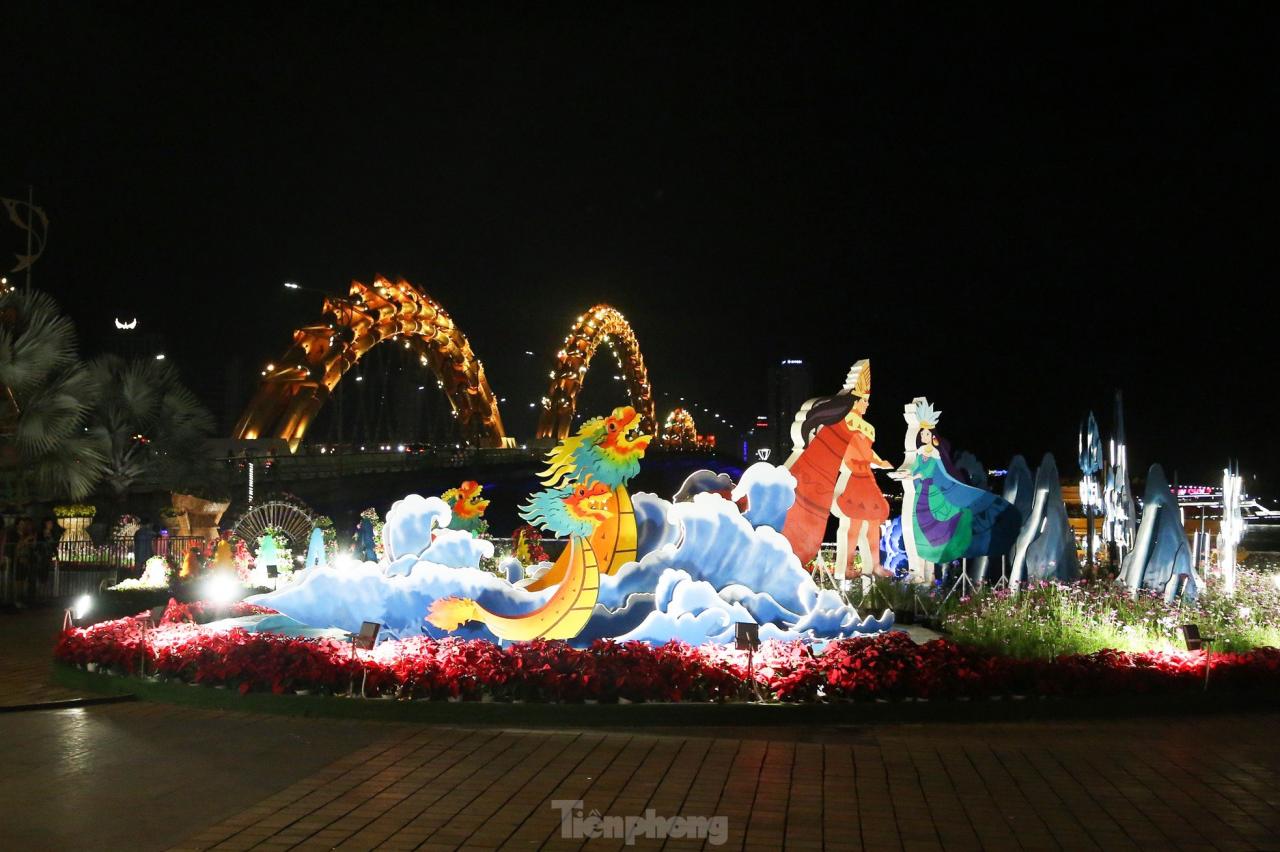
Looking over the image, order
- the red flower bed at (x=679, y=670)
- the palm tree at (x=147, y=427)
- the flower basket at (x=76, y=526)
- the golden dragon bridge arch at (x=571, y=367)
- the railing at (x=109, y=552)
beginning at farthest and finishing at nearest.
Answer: the golden dragon bridge arch at (x=571, y=367) → the flower basket at (x=76, y=526) → the palm tree at (x=147, y=427) → the railing at (x=109, y=552) → the red flower bed at (x=679, y=670)

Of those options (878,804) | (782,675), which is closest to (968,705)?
(782,675)

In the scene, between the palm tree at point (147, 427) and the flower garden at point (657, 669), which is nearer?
the flower garden at point (657, 669)

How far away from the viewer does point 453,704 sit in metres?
11.0

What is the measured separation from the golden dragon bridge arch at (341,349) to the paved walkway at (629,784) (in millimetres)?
35716

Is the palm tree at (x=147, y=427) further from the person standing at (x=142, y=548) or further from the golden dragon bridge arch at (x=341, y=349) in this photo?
the golden dragon bridge arch at (x=341, y=349)

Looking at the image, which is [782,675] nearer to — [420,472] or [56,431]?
[56,431]

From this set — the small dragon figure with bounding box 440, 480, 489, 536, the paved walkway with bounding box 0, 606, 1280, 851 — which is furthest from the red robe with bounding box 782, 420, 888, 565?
the paved walkway with bounding box 0, 606, 1280, 851

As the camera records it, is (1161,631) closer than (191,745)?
No

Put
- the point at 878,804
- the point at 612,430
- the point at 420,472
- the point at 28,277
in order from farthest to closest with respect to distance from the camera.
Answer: the point at 420,472 → the point at 28,277 → the point at 612,430 → the point at 878,804

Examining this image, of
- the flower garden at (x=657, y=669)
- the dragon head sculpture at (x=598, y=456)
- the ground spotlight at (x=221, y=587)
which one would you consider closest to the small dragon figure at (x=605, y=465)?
the dragon head sculpture at (x=598, y=456)

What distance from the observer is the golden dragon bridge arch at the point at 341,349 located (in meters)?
45.8

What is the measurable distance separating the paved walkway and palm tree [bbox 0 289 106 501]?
9737 millimetres

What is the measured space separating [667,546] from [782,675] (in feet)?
11.9

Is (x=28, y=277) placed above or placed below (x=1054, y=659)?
above
